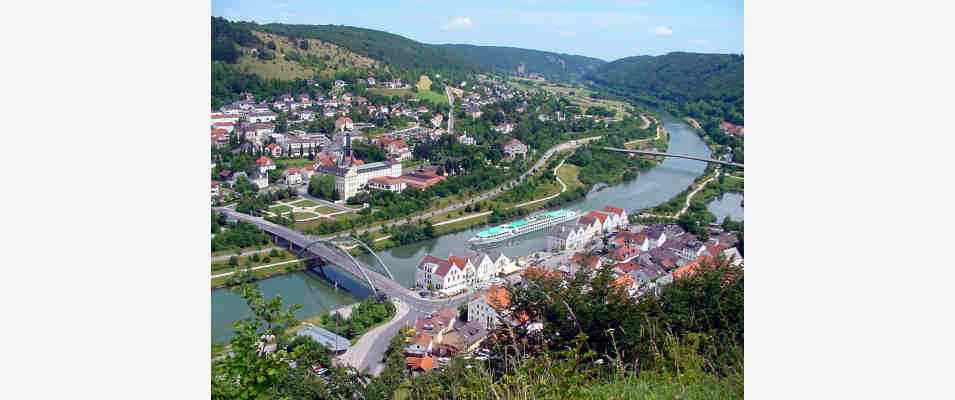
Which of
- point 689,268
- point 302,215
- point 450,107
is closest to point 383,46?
point 450,107

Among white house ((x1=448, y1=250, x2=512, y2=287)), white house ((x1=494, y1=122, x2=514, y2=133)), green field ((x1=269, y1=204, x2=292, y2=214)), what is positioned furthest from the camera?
white house ((x1=494, y1=122, x2=514, y2=133))

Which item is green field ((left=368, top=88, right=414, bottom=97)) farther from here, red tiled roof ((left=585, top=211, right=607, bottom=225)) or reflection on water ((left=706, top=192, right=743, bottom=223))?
reflection on water ((left=706, top=192, right=743, bottom=223))

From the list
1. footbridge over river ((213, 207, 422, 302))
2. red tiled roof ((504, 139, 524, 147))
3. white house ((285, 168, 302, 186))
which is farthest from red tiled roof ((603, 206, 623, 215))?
white house ((285, 168, 302, 186))

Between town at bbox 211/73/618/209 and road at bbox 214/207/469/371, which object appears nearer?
road at bbox 214/207/469/371

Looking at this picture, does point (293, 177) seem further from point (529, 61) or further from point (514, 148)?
point (529, 61)
